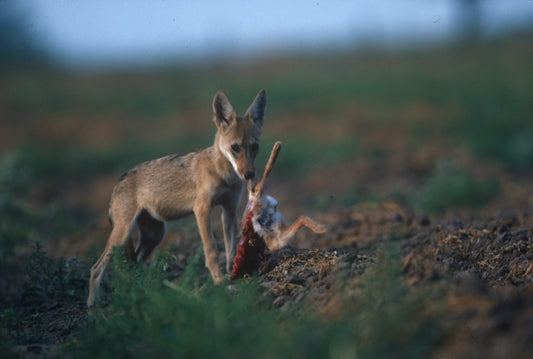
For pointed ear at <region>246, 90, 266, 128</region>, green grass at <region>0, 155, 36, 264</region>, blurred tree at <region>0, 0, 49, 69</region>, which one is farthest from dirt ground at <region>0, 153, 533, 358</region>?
blurred tree at <region>0, 0, 49, 69</region>

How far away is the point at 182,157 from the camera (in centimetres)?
597

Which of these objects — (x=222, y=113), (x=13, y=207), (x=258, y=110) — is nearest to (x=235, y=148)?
(x=222, y=113)

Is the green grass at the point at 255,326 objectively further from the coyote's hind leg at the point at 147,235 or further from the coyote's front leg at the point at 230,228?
the coyote's hind leg at the point at 147,235

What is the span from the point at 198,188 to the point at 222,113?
2.83 feet

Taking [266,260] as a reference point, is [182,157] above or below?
above

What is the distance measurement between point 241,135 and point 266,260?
1306 mm

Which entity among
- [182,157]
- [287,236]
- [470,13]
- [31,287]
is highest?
[470,13]

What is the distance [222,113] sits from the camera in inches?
223

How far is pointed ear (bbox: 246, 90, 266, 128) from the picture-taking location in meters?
5.68

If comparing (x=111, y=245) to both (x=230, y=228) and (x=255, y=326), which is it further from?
(x=255, y=326)

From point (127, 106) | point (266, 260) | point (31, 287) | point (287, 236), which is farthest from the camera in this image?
point (127, 106)

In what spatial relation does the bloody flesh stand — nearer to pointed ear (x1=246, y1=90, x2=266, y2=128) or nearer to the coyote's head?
the coyote's head

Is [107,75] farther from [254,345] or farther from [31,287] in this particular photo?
[254,345]

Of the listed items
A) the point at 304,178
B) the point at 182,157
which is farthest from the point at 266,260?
the point at 304,178
